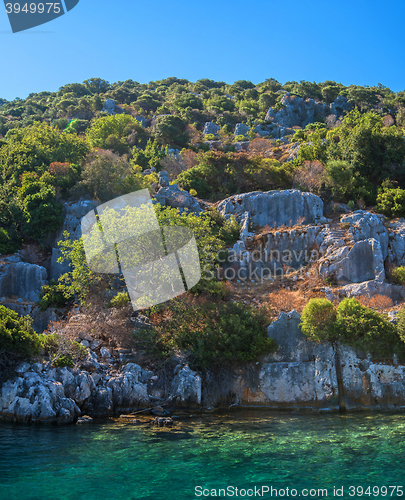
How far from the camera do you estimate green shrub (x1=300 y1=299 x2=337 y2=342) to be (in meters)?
22.0

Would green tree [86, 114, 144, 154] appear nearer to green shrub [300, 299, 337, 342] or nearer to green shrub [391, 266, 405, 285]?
green shrub [391, 266, 405, 285]

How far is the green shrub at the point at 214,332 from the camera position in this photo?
2230cm

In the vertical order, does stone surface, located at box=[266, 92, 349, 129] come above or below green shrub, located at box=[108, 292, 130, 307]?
above

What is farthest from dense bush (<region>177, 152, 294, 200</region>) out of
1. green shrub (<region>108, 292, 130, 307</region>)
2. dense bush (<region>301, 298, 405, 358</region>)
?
dense bush (<region>301, 298, 405, 358</region>)

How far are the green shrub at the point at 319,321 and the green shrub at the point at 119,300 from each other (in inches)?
451

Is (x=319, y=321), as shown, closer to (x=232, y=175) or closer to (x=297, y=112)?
(x=232, y=175)

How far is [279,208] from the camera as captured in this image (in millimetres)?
35719

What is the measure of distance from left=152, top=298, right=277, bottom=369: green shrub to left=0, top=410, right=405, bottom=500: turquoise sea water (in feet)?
15.0

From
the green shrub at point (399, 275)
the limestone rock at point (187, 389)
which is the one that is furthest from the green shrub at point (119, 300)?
the green shrub at point (399, 275)

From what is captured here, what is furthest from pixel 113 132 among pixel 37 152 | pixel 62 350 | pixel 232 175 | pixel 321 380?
pixel 321 380

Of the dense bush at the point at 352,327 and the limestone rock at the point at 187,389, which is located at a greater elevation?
the dense bush at the point at 352,327

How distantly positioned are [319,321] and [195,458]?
11651 mm

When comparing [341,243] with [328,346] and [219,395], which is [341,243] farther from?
[219,395]

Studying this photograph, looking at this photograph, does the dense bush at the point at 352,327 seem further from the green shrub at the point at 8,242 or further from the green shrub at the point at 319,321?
the green shrub at the point at 8,242
